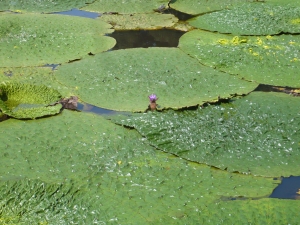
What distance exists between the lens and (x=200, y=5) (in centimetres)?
585

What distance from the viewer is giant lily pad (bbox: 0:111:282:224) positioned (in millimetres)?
2543

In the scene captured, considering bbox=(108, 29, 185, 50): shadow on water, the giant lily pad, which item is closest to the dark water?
bbox=(108, 29, 185, 50): shadow on water

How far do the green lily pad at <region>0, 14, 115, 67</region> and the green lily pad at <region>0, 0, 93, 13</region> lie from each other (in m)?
0.36

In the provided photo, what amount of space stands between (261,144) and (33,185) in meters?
1.70

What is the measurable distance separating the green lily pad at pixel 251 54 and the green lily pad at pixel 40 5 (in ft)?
6.19

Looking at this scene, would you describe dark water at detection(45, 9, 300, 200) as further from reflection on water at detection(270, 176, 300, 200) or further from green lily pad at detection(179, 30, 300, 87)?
reflection on water at detection(270, 176, 300, 200)

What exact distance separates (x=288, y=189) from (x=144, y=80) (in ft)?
5.69

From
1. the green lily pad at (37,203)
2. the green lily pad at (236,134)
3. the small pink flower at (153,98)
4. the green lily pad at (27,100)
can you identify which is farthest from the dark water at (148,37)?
the green lily pad at (37,203)

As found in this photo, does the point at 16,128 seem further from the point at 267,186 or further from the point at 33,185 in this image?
the point at 267,186

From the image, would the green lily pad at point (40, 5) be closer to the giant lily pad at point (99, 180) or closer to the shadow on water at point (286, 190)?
the giant lily pad at point (99, 180)

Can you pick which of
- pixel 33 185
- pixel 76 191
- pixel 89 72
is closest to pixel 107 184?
pixel 76 191

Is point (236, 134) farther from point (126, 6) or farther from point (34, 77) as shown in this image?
point (126, 6)

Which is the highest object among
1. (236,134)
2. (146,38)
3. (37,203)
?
(146,38)

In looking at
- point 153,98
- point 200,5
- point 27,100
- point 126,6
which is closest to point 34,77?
point 27,100
